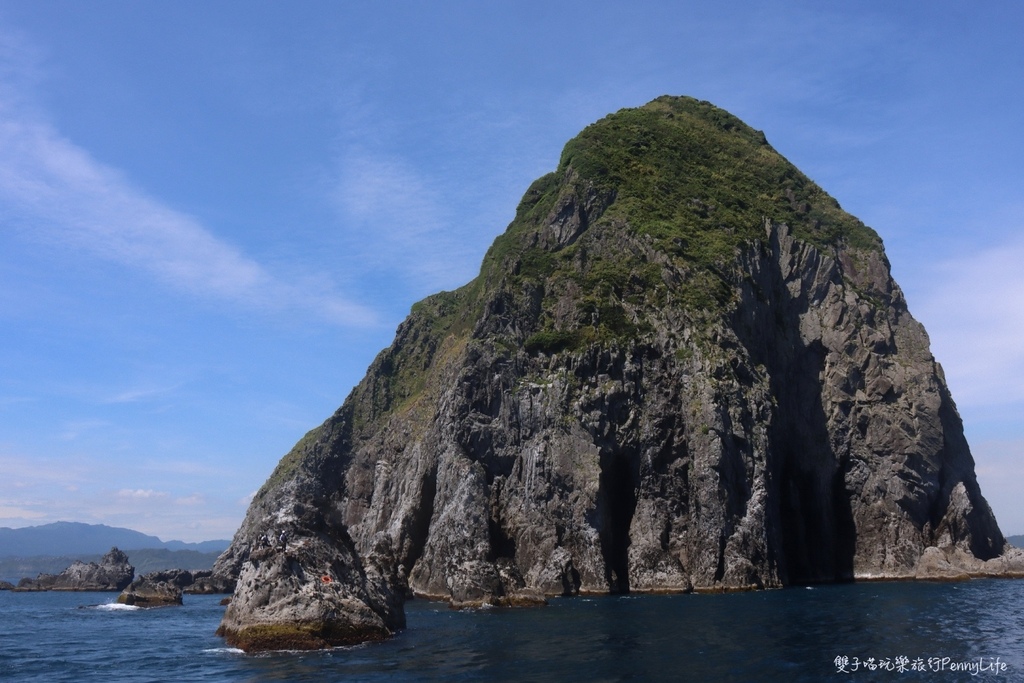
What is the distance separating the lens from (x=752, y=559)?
73375 millimetres

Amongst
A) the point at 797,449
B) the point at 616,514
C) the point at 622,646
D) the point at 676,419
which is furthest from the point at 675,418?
the point at 622,646

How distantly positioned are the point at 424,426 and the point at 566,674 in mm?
79157

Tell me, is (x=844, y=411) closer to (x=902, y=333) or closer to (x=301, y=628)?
(x=902, y=333)

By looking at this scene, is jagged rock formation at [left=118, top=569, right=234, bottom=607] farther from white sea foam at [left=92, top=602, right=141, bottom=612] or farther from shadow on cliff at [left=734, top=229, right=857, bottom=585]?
shadow on cliff at [left=734, top=229, right=857, bottom=585]

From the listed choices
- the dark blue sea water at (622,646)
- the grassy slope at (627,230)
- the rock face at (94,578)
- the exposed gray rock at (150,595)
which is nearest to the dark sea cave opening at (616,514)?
the grassy slope at (627,230)

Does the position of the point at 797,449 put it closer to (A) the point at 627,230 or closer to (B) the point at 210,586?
(A) the point at 627,230

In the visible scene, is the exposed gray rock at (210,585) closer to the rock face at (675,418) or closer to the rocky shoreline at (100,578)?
Result: the rocky shoreline at (100,578)

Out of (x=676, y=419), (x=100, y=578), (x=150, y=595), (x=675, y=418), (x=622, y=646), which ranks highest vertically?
(x=675, y=418)

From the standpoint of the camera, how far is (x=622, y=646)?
37.2 m

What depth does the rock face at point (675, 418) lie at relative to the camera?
3002 inches

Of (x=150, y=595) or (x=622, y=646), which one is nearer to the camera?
(x=622, y=646)

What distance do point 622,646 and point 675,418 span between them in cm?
4610

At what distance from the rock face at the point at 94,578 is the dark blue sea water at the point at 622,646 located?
9374 centimetres

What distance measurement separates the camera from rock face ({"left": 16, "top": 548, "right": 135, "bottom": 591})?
146 m
